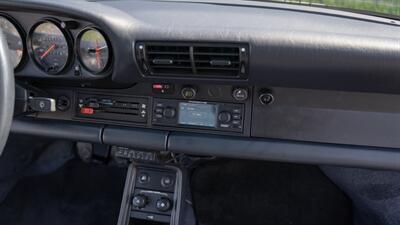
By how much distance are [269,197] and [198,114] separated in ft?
3.51

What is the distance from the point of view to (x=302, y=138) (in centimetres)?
210

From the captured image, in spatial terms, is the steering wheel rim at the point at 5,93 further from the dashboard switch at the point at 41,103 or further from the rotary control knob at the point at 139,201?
the rotary control knob at the point at 139,201

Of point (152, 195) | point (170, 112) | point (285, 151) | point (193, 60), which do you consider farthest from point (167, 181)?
point (193, 60)

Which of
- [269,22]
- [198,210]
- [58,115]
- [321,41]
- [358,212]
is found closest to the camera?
[321,41]

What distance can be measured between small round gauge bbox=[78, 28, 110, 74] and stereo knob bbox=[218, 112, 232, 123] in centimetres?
51

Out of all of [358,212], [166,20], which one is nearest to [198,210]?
[358,212]

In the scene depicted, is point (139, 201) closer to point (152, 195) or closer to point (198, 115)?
point (152, 195)

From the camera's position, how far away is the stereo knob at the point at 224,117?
84.1 inches

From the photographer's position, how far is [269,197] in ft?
9.94

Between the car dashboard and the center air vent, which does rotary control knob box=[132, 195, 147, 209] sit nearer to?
the car dashboard

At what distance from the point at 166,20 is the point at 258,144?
617 millimetres

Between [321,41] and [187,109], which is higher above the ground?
[321,41]

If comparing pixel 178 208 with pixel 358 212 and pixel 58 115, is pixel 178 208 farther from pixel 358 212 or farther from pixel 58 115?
pixel 358 212

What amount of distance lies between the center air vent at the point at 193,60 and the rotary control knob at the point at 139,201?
Result: 0.72 metres
